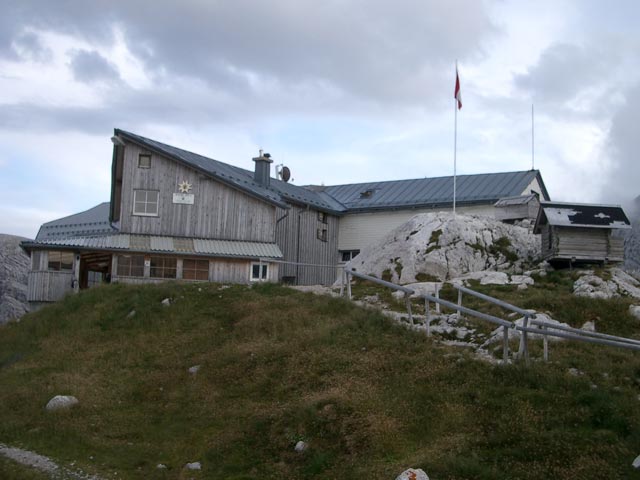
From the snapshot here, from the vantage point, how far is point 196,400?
16.1 metres

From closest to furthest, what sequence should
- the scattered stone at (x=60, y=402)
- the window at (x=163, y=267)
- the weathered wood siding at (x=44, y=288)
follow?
the scattered stone at (x=60, y=402) → the weathered wood siding at (x=44, y=288) → the window at (x=163, y=267)

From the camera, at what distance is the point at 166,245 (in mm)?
31969

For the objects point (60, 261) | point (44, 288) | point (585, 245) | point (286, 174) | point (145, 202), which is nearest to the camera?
point (585, 245)

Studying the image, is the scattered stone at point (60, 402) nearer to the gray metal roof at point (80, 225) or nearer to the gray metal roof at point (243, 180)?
the gray metal roof at point (80, 225)

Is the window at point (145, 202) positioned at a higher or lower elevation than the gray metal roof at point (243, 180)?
lower

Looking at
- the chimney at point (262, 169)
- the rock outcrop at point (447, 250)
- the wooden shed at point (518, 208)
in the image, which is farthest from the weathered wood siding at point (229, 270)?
the wooden shed at point (518, 208)

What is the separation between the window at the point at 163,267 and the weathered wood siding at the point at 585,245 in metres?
15.5

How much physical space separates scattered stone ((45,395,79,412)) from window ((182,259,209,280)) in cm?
1586

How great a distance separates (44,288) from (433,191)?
817 inches

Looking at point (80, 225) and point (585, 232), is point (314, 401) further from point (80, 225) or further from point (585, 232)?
point (80, 225)

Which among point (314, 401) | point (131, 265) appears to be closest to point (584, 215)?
point (314, 401)

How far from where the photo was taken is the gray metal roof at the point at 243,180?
33.1 meters

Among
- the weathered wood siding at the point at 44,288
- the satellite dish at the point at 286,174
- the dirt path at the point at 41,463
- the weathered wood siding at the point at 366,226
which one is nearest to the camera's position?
the dirt path at the point at 41,463

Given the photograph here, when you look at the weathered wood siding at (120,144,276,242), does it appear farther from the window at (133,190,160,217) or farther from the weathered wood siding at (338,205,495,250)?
the weathered wood siding at (338,205,495,250)
